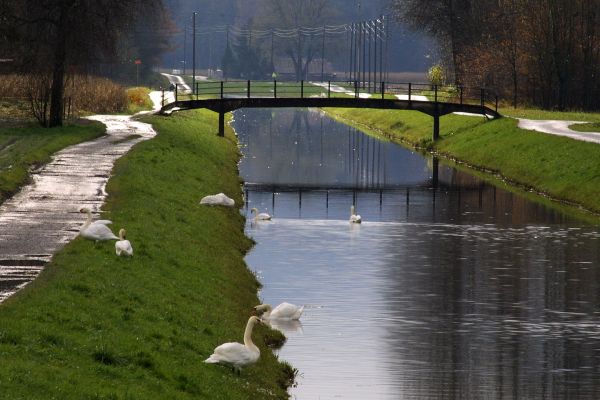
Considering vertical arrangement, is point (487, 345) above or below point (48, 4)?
below

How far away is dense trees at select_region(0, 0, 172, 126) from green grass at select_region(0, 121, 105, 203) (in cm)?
251

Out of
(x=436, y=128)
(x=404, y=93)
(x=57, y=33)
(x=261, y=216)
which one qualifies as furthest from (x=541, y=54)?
(x=261, y=216)

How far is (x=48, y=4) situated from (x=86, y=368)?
145 feet

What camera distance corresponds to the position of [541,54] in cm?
8625

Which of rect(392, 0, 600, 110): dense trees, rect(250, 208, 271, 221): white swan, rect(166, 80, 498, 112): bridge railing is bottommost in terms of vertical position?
rect(250, 208, 271, 221): white swan

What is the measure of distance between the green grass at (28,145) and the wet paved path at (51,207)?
0.41 metres

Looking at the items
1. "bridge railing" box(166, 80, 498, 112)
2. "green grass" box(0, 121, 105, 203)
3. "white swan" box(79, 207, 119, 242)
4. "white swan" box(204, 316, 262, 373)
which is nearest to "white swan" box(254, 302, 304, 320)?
"white swan" box(79, 207, 119, 242)

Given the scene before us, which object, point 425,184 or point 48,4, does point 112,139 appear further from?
point 425,184

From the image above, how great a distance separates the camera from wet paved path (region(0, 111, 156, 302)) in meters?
24.7

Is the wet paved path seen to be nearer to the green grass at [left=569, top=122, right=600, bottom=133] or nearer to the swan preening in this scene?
the swan preening

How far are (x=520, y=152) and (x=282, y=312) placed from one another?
3677 cm

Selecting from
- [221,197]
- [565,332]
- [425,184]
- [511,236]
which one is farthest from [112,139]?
[565,332]

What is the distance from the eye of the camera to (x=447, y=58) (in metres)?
116

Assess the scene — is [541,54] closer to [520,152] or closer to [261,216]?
[520,152]
